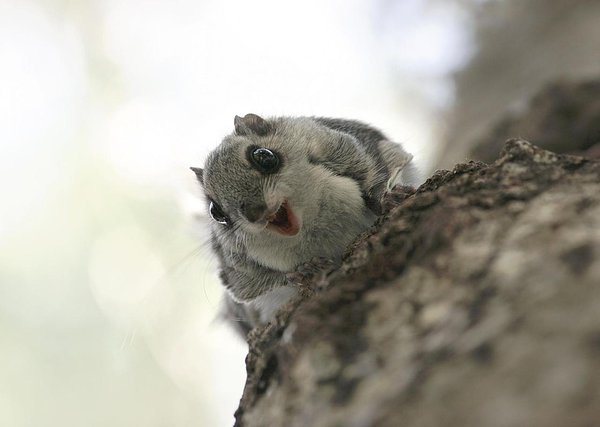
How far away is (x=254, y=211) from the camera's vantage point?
216 cm

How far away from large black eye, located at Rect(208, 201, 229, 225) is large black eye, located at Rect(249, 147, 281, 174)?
24 centimetres

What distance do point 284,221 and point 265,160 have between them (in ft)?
0.87

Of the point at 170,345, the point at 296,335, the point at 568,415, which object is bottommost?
the point at 568,415

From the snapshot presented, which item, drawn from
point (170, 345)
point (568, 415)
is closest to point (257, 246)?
point (568, 415)

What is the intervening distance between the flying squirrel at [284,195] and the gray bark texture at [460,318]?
586mm

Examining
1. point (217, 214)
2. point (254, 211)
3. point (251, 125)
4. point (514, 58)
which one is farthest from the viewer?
point (514, 58)

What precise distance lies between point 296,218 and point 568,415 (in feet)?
4.65

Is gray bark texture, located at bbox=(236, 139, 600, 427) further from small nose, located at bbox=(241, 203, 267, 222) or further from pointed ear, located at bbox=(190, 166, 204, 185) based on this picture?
pointed ear, located at bbox=(190, 166, 204, 185)

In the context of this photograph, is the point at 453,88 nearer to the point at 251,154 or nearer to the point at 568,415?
the point at 251,154

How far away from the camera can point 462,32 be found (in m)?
3.52

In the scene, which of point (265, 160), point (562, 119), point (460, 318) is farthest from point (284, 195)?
point (562, 119)

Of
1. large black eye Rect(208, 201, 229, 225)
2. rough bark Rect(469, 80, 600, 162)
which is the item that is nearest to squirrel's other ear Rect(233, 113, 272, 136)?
large black eye Rect(208, 201, 229, 225)

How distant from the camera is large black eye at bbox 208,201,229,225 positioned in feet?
7.89

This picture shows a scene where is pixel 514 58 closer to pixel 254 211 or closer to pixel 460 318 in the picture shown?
pixel 254 211
